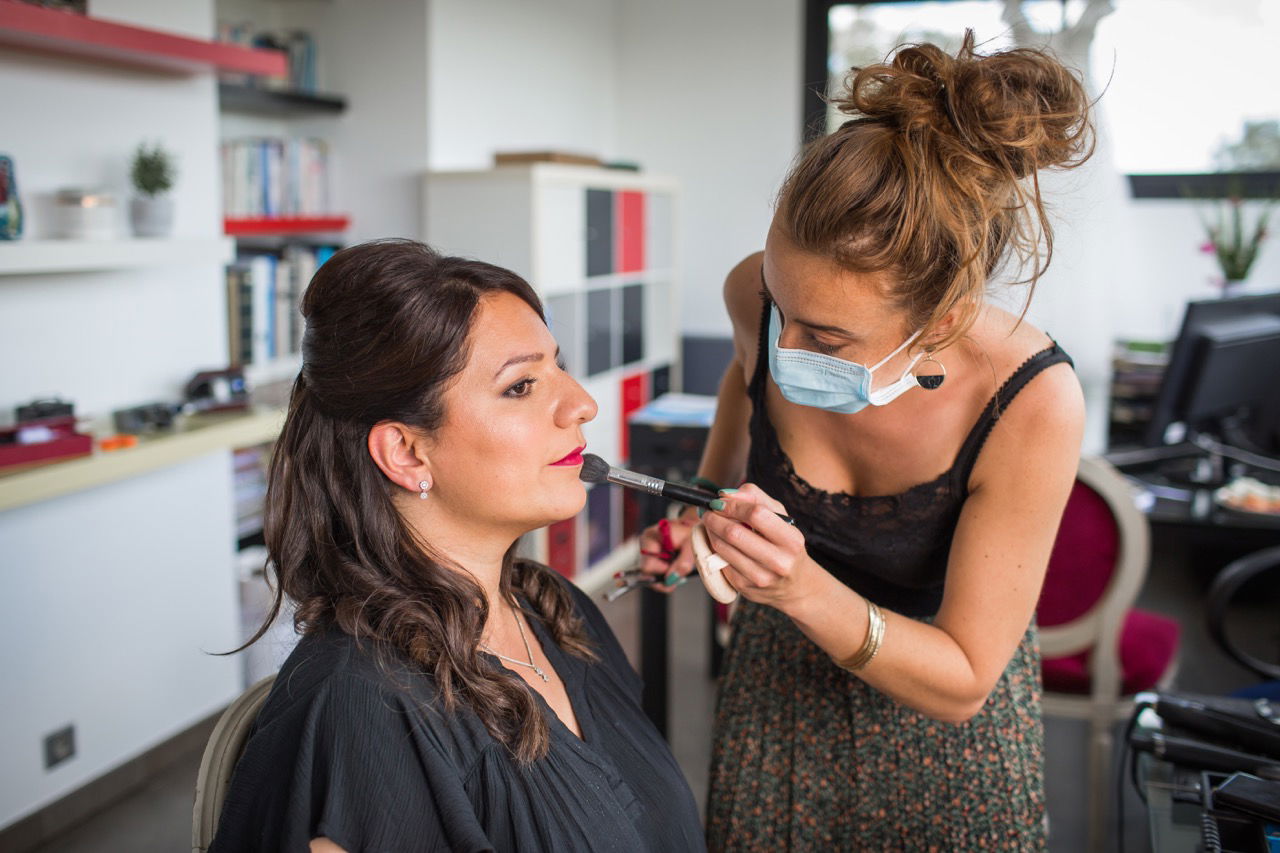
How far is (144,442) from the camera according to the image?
2494mm

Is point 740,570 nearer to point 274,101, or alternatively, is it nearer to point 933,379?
point 933,379

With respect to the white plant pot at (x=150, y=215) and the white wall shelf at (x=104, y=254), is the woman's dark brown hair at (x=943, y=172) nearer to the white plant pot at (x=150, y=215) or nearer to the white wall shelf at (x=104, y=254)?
the white wall shelf at (x=104, y=254)

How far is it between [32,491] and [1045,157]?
201 centimetres

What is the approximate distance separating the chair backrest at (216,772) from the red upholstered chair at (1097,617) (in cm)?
169

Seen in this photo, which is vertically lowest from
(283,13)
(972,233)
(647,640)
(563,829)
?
(647,640)

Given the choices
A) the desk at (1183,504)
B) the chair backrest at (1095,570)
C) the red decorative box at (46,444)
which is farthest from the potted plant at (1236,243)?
the red decorative box at (46,444)

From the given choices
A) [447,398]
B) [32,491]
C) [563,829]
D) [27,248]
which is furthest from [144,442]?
[563,829]

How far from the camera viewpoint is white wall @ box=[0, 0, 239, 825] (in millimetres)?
2434

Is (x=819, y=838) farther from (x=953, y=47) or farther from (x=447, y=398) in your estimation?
(x=953, y=47)

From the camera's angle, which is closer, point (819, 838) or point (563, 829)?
point (563, 829)

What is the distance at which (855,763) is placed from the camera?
139 cm

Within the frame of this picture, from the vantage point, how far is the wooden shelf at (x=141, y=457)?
2.18 metres

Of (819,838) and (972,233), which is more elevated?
(972,233)

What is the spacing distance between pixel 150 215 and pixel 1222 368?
2.88 meters
